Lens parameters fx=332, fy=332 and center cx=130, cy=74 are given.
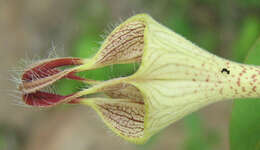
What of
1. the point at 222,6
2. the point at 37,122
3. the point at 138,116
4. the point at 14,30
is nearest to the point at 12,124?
the point at 37,122

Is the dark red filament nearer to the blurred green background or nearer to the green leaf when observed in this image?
the green leaf

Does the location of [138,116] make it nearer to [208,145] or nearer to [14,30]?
[208,145]

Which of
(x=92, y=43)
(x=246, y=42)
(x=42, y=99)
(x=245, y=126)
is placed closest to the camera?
(x=42, y=99)

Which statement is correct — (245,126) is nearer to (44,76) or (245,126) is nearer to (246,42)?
(44,76)

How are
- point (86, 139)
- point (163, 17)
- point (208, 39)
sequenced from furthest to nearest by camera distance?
point (86, 139)
point (163, 17)
point (208, 39)

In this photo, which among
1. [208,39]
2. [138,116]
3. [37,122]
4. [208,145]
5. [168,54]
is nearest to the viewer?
[168,54]

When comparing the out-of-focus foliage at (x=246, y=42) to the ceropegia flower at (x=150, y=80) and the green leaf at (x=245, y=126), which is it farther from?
the ceropegia flower at (x=150, y=80)

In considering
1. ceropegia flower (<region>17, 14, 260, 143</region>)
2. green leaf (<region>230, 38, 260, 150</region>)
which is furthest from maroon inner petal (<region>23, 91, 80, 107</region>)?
green leaf (<region>230, 38, 260, 150</region>)

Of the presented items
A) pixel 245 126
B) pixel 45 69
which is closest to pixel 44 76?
pixel 45 69
